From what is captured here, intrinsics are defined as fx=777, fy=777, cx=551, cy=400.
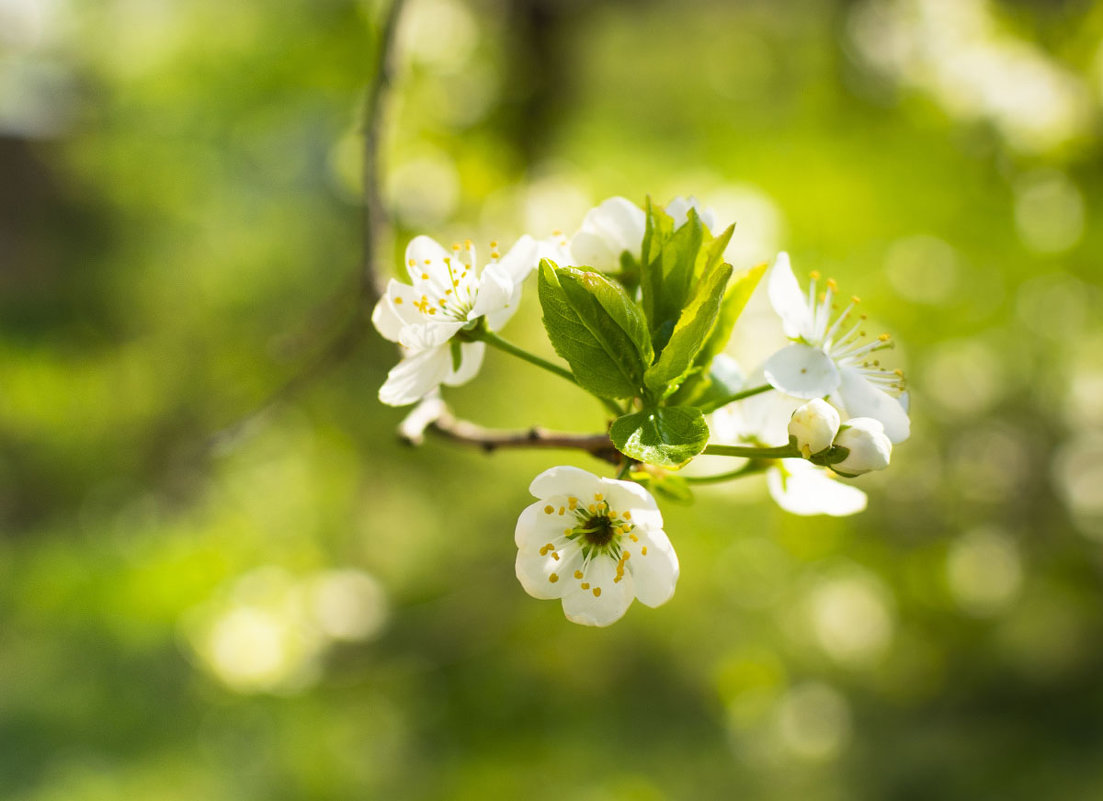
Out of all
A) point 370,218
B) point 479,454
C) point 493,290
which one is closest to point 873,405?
point 493,290

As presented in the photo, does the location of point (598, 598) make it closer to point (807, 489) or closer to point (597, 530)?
point (597, 530)

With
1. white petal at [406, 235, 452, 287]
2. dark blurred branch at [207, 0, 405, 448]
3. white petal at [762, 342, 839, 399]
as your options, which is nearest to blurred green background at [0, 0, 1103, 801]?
dark blurred branch at [207, 0, 405, 448]

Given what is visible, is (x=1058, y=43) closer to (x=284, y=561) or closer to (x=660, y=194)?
(x=660, y=194)

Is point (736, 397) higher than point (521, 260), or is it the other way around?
point (521, 260)

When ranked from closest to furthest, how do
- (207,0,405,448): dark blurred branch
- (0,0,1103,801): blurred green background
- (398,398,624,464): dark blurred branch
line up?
(398,398,624,464): dark blurred branch
(207,0,405,448): dark blurred branch
(0,0,1103,801): blurred green background

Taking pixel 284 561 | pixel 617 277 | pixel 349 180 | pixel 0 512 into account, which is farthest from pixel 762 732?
pixel 0 512

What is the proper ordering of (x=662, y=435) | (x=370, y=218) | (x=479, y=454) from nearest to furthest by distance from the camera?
1. (x=662, y=435)
2. (x=370, y=218)
3. (x=479, y=454)

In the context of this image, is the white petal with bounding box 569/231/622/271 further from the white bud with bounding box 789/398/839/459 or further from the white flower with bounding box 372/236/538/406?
the white bud with bounding box 789/398/839/459
